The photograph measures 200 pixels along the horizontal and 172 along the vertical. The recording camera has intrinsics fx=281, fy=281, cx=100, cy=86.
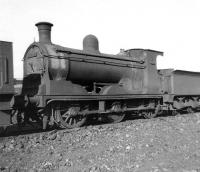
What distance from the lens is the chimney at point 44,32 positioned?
33.0 feet

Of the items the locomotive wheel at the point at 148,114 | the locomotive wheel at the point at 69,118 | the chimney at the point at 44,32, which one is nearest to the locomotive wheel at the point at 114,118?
the locomotive wheel at the point at 69,118

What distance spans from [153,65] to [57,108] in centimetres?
611

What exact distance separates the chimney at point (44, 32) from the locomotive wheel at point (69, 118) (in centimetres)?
259

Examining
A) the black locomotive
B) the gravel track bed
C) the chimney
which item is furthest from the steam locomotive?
the gravel track bed

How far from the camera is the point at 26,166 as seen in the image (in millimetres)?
5137

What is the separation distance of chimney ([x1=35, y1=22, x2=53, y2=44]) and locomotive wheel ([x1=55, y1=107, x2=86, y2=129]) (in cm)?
259

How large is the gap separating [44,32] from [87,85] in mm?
2671

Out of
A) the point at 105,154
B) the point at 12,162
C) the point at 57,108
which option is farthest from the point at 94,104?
the point at 12,162

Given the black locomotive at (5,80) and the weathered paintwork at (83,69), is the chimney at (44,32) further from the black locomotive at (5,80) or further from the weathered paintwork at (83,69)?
the black locomotive at (5,80)

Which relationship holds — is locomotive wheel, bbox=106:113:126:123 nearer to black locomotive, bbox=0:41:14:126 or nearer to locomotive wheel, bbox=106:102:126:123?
locomotive wheel, bbox=106:102:126:123

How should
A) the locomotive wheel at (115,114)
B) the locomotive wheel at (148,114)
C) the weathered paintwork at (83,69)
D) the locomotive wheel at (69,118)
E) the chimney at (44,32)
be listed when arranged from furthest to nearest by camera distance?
the locomotive wheel at (148,114) < the locomotive wheel at (115,114) < the chimney at (44,32) < the weathered paintwork at (83,69) < the locomotive wheel at (69,118)

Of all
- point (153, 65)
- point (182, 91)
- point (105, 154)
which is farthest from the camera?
point (182, 91)

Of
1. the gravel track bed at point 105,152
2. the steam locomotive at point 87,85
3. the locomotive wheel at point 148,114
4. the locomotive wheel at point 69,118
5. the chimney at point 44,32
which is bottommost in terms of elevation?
the gravel track bed at point 105,152

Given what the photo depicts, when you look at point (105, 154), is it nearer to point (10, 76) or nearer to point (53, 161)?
point (53, 161)
